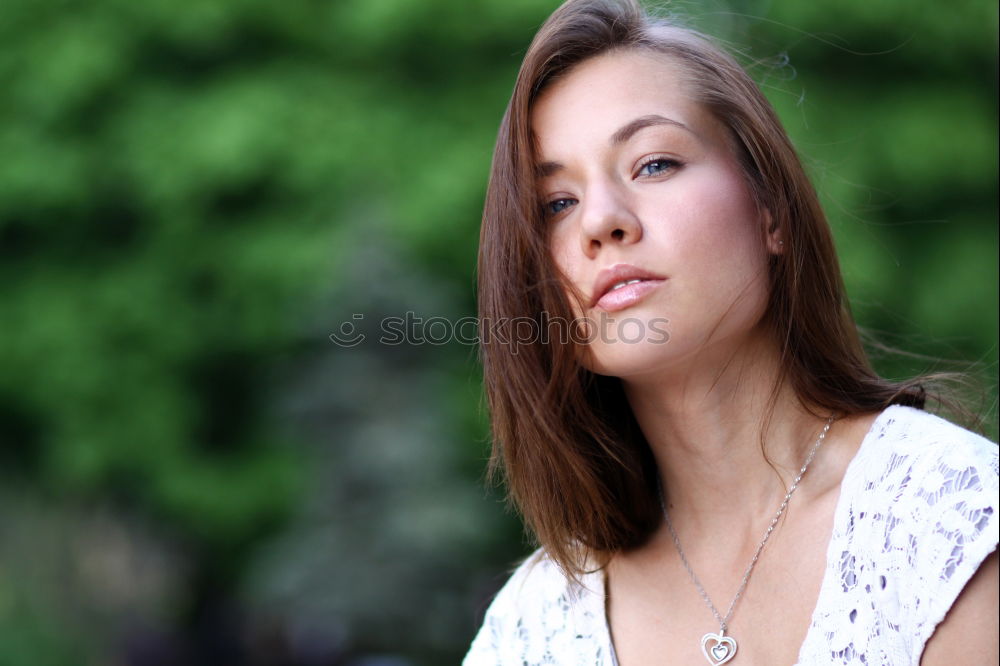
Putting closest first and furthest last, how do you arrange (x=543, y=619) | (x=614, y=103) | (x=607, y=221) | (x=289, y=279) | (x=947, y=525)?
(x=947, y=525)
(x=607, y=221)
(x=614, y=103)
(x=543, y=619)
(x=289, y=279)

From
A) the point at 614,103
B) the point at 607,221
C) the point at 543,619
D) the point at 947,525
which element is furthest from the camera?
the point at 543,619

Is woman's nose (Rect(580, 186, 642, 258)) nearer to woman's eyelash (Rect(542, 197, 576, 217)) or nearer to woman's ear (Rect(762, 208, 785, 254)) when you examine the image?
woman's eyelash (Rect(542, 197, 576, 217))

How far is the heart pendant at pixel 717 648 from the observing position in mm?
1771

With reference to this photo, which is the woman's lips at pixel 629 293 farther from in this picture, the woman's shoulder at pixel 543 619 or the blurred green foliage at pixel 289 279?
the blurred green foliage at pixel 289 279

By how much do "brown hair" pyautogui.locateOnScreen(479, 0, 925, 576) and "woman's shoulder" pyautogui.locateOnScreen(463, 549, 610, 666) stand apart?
62mm

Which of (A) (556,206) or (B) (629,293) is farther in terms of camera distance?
(A) (556,206)

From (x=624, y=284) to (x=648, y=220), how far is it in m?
0.12

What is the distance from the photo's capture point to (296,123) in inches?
225

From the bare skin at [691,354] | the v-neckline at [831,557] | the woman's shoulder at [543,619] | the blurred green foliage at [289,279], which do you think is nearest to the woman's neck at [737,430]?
the bare skin at [691,354]

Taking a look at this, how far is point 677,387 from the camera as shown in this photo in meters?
1.92

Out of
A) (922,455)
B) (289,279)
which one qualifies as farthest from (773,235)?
(289,279)

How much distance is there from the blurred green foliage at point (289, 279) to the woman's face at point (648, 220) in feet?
8.70

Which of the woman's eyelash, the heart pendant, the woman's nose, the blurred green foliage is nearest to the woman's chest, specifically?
the heart pendant

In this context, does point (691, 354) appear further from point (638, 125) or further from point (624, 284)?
point (638, 125)
